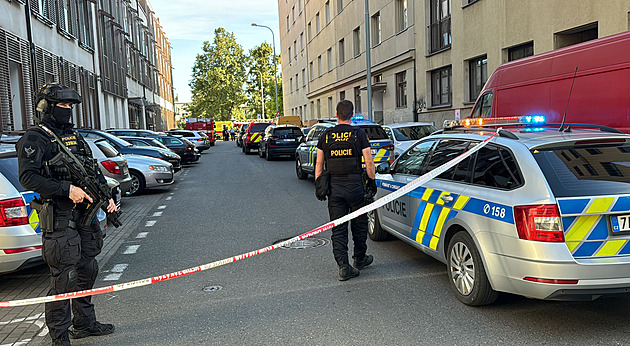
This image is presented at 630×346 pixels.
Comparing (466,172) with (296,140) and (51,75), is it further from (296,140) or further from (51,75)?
(51,75)

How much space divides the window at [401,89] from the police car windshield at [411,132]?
1078cm

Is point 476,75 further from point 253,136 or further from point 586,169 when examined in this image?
point 586,169

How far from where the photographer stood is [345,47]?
32875 millimetres

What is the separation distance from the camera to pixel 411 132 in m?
13.3

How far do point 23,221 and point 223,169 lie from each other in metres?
14.7

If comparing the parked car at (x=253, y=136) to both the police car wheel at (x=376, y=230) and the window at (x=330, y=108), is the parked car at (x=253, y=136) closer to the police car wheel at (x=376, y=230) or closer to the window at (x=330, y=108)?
the window at (x=330, y=108)

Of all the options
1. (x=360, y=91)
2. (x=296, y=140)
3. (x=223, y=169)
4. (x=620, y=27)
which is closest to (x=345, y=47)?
(x=360, y=91)

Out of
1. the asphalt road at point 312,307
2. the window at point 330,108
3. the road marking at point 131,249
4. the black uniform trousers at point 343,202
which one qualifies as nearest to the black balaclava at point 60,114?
the asphalt road at point 312,307

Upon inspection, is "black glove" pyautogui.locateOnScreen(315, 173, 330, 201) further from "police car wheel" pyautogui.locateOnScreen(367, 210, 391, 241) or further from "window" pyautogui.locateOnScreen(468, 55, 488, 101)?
"window" pyautogui.locateOnScreen(468, 55, 488, 101)

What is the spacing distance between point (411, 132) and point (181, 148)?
A: 1205cm

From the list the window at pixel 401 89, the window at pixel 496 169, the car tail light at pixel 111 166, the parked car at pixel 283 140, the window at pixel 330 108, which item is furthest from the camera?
the window at pixel 330 108

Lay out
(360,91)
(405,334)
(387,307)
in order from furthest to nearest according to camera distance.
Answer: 1. (360,91)
2. (387,307)
3. (405,334)

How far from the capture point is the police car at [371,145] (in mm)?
11414

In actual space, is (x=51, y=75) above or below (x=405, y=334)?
above
